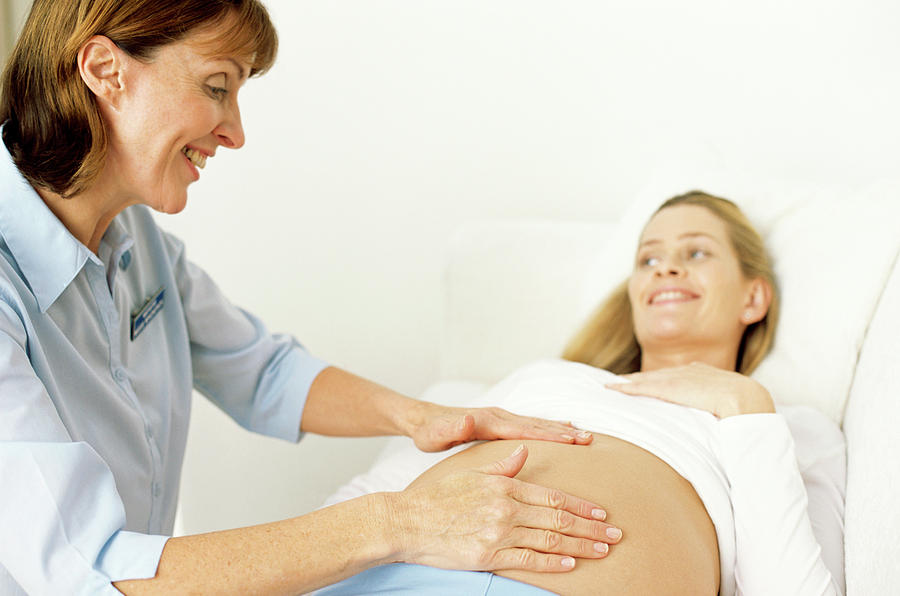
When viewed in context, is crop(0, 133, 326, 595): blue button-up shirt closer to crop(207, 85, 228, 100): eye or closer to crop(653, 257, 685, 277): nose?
crop(207, 85, 228, 100): eye

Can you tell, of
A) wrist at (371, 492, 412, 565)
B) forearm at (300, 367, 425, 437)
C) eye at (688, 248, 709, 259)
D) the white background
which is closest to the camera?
wrist at (371, 492, 412, 565)

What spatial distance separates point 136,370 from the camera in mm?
1392

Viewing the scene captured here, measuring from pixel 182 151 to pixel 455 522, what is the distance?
0.72 m

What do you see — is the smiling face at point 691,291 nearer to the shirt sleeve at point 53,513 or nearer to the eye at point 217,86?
the eye at point 217,86

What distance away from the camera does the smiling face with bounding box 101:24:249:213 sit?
1.18 metres

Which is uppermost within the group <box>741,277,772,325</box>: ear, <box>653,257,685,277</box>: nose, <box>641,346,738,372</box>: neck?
<box>653,257,685,277</box>: nose

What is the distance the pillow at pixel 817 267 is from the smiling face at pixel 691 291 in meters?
0.09

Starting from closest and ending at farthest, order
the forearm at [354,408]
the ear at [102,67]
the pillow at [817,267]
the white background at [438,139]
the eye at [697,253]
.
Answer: the ear at [102,67]
the forearm at [354,408]
the pillow at [817,267]
the eye at [697,253]
the white background at [438,139]

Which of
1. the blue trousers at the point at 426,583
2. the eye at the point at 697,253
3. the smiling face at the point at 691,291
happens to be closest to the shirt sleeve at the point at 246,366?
the blue trousers at the point at 426,583

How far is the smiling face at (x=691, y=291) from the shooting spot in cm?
167

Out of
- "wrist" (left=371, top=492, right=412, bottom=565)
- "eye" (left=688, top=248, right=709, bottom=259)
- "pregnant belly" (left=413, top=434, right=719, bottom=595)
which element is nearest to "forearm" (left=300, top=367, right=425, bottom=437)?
"pregnant belly" (left=413, top=434, right=719, bottom=595)

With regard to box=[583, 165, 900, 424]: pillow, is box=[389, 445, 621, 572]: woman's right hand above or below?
below

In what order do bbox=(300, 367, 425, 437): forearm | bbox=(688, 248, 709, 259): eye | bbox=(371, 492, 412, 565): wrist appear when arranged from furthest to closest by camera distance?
1. bbox=(688, 248, 709, 259): eye
2. bbox=(300, 367, 425, 437): forearm
3. bbox=(371, 492, 412, 565): wrist

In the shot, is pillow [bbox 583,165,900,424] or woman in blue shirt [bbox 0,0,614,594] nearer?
woman in blue shirt [bbox 0,0,614,594]
